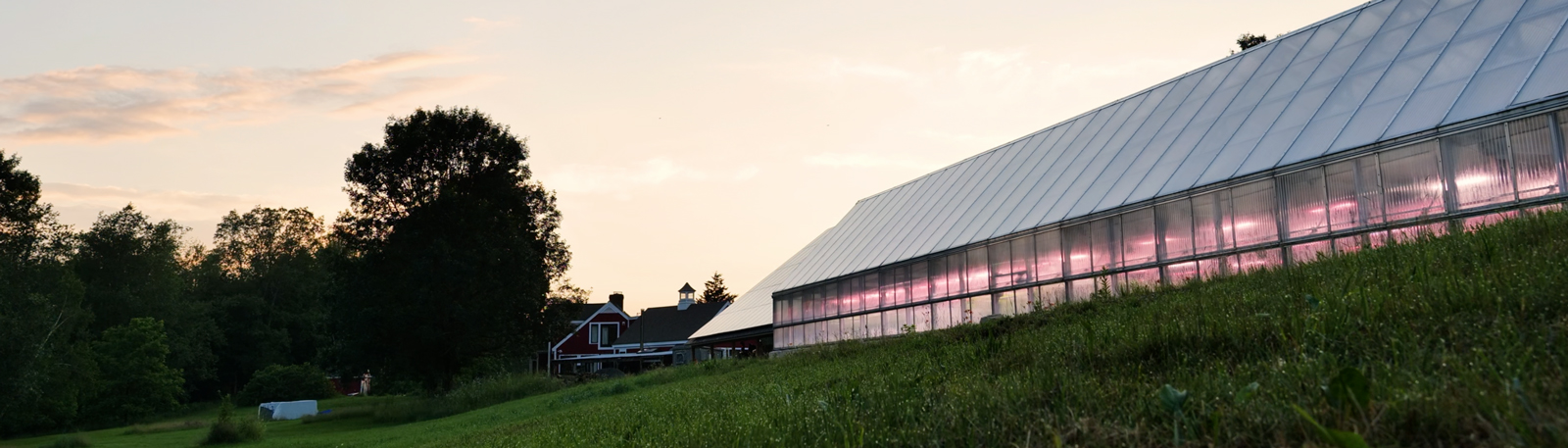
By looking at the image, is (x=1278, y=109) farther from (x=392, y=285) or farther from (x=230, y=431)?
(x=392, y=285)

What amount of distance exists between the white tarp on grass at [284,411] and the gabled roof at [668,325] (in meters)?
30.0

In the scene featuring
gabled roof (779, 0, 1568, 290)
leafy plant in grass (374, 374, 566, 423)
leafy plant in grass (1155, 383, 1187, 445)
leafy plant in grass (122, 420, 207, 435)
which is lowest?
leafy plant in grass (122, 420, 207, 435)

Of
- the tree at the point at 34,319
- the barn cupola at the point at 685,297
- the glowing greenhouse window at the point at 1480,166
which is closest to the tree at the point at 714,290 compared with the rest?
the barn cupola at the point at 685,297

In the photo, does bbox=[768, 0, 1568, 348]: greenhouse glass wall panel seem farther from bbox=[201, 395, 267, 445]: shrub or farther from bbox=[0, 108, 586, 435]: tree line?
bbox=[201, 395, 267, 445]: shrub

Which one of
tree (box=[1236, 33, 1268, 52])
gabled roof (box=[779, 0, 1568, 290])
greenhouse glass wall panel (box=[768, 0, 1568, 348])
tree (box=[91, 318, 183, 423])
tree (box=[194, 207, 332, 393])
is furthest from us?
tree (box=[194, 207, 332, 393])

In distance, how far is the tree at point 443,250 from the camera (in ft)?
130

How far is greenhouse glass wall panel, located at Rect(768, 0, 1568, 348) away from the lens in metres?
13.8

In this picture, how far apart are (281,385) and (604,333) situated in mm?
25812

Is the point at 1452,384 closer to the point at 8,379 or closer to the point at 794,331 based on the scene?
the point at 794,331

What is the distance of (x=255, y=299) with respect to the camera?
238ft

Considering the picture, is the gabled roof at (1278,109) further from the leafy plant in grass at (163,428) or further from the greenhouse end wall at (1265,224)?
the leafy plant in grass at (163,428)

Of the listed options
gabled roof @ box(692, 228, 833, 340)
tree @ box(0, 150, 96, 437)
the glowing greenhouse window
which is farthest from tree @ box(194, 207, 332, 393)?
the glowing greenhouse window

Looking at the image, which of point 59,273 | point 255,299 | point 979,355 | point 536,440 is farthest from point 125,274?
point 979,355

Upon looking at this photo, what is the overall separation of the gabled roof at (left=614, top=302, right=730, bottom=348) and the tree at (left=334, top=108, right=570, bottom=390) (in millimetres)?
32003
